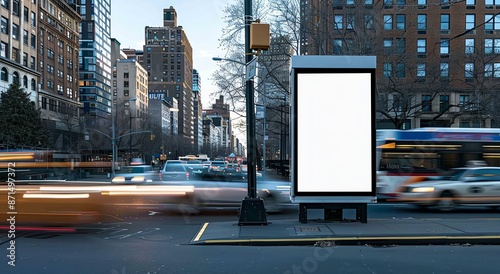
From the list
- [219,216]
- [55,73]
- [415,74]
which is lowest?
[219,216]

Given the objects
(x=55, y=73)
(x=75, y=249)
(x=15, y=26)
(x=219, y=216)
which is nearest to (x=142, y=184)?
(x=219, y=216)

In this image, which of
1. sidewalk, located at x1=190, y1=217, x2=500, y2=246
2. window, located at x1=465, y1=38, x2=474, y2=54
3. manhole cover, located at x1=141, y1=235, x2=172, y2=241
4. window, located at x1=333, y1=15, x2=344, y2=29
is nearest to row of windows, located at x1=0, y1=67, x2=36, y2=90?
window, located at x1=333, y1=15, x2=344, y2=29

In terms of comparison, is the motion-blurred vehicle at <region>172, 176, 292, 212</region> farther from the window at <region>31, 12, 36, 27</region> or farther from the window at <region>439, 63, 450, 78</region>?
the window at <region>31, 12, 36, 27</region>

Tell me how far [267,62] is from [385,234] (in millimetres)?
23535

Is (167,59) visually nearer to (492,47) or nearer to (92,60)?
(92,60)

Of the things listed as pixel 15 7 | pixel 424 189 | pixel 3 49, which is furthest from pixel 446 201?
pixel 15 7

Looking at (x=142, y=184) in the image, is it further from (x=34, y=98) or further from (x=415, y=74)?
(x=34, y=98)

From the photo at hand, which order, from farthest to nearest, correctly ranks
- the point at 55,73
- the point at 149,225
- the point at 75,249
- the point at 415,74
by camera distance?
1. the point at 55,73
2. the point at 415,74
3. the point at 149,225
4. the point at 75,249

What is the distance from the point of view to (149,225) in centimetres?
1185

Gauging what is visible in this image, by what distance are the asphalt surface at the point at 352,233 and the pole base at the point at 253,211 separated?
135 mm

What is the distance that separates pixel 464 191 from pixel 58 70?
71453 mm

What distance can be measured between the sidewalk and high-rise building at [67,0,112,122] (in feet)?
337

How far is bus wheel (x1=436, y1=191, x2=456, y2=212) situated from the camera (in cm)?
1489

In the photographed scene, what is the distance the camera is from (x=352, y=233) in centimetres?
933
